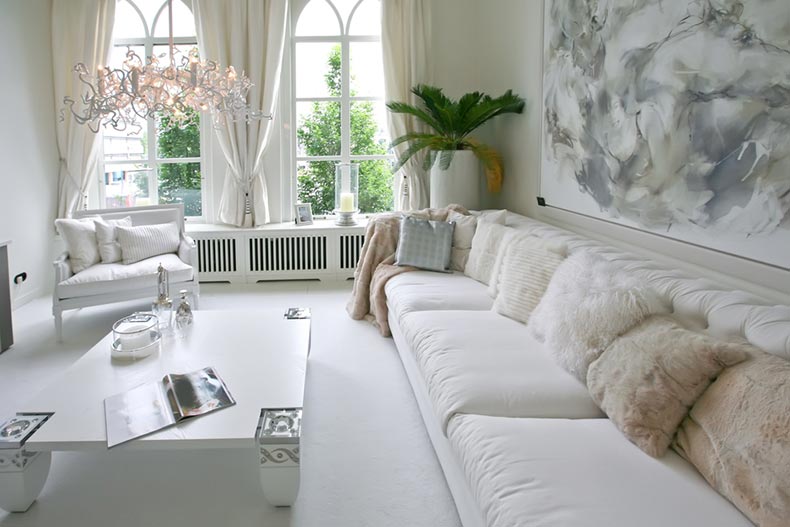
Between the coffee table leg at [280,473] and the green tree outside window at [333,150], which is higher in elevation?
the green tree outside window at [333,150]

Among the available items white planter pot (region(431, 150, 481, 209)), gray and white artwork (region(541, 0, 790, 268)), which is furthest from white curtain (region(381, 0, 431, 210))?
gray and white artwork (region(541, 0, 790, 268))

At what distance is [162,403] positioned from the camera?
7.28 feet

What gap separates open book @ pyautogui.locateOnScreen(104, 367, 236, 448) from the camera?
2.03 metres

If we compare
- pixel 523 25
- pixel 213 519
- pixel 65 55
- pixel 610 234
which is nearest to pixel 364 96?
pixel 523 25

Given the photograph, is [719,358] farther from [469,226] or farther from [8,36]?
[8,36]

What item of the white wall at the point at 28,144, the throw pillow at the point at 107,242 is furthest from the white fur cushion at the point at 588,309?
the white wall at the point at 28,144

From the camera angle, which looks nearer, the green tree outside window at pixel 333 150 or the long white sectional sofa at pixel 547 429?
the long white sectional sofa at pixel 547 429

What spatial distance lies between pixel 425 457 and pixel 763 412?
1405 millimetres

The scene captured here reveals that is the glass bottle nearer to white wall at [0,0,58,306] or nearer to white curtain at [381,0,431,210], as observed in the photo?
white wall at [0,0,58,306]

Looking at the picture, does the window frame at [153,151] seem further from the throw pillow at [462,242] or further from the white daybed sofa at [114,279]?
the throw pillow at [462,242]

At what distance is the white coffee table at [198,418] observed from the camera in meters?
1.99

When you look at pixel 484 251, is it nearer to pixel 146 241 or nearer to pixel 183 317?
pixel 183 317

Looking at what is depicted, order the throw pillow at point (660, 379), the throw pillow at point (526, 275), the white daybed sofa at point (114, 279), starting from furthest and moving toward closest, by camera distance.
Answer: the white daybed sofa at point (114, 279) → the throw pillow at point (526, 275) → the throw pillow at point (660, 379)

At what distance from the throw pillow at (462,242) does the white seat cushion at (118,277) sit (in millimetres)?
1911
